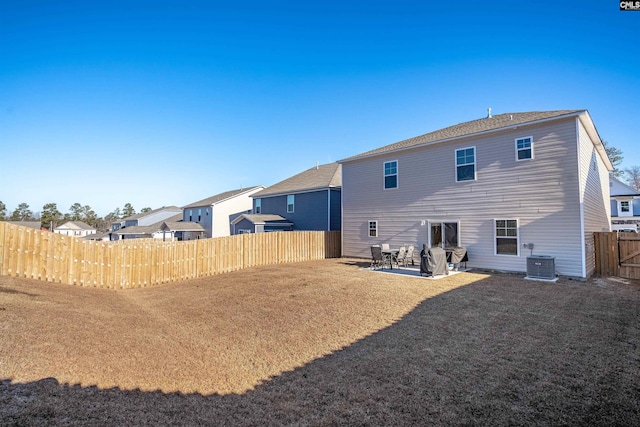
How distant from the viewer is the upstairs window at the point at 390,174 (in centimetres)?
1623

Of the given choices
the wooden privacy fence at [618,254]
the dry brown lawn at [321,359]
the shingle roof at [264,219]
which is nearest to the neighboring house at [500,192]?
the wooden privacy fence at [618,254]

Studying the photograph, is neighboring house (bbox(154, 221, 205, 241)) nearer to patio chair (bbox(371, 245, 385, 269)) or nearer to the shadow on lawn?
patio chair (bbox(371, 245, 385, 269))

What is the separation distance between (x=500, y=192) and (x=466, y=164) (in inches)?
76.4

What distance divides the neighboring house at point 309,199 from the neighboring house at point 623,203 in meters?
29.5

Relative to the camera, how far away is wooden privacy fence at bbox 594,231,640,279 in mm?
11305

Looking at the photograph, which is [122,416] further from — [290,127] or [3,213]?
[3,213]

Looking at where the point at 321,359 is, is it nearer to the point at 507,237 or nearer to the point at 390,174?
the point at 507,237

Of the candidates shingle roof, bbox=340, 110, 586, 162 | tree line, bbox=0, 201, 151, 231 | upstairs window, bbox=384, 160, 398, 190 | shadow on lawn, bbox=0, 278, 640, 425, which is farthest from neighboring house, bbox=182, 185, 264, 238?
tree line, bbox=0, 201, 151, 231

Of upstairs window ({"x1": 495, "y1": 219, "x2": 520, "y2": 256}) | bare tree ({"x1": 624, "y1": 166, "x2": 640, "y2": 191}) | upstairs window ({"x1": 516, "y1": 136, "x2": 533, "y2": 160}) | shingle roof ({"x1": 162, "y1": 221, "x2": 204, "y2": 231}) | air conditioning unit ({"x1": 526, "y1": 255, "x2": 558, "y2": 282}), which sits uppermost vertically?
bare tree ({"x1": 624, "y1": 166, "x2": 640, "y2": 191})

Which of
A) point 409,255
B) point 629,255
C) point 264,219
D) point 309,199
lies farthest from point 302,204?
point 629,255

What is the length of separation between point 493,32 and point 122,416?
16.4 meters

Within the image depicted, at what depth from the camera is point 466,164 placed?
1370 centimetres

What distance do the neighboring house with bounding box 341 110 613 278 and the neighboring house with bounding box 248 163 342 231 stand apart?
4.68m

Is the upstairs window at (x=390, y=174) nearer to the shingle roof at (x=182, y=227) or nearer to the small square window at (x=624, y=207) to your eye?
the shingle roof at (x=182, y=227)
